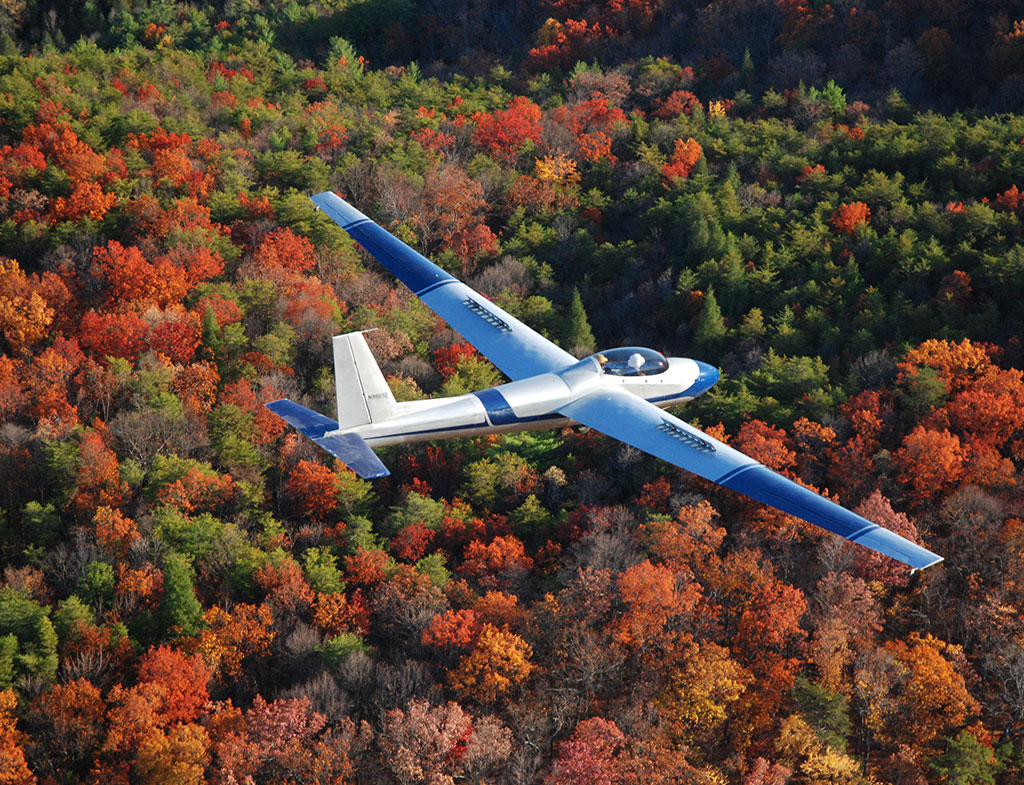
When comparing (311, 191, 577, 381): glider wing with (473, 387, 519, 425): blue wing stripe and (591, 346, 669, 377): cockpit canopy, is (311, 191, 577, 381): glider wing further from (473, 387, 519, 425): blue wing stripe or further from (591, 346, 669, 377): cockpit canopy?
(473, 387, 519, 425): blue wing stripe

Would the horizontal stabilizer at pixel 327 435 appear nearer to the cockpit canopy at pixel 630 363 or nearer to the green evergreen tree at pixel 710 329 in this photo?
the cockpit canopy at pixel 630 363

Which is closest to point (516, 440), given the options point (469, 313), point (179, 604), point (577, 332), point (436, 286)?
point (577, 332)

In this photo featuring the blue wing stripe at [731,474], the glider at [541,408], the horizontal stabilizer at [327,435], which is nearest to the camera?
the glider at [541,408]

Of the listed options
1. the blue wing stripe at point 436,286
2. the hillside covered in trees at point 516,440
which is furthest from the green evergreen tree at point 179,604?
the blue wing stripe at point 436,286

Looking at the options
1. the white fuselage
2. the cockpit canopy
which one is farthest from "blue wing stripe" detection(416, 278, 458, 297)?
the cockpit canopy

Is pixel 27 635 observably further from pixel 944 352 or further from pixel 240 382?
pixel 944 352

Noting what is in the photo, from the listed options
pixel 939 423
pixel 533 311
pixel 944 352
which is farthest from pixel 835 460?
pixel 533 311

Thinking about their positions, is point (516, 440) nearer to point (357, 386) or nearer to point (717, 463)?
point (357, 386)
